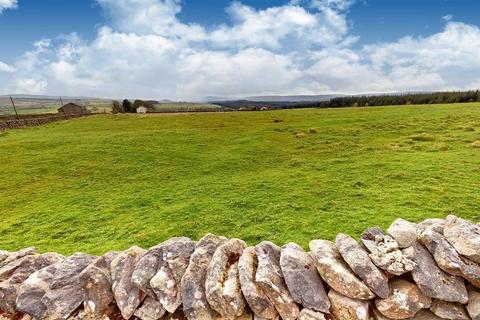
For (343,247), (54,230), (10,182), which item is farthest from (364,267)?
(10,182)

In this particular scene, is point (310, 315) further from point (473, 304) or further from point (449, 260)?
point (473, 304)

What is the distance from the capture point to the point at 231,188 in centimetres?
1264

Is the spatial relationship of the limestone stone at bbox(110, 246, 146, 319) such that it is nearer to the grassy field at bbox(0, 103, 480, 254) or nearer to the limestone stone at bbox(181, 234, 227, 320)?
the limestone stone at bbox(181, 234, 227, 320)

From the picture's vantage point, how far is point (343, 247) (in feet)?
13.1

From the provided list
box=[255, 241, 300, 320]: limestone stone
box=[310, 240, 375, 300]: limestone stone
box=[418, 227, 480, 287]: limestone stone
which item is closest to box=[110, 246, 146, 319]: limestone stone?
box=[255, 241, 300, 320]: limestone stone

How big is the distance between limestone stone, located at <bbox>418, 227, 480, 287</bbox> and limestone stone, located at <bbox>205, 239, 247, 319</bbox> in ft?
8.23

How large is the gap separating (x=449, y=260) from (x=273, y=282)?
7.01 ft

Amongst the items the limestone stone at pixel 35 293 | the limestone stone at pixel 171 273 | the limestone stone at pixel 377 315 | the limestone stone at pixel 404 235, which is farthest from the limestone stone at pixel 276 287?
the limestone stone at pixel 35 293

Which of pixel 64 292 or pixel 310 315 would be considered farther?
pixel 64 292

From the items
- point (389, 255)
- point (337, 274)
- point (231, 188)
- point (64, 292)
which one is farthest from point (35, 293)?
point (231, 188)

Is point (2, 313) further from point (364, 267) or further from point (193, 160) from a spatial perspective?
point (193, 160)

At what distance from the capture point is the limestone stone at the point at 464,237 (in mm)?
3529

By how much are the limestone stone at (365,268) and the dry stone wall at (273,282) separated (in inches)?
0.5

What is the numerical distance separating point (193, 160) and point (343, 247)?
15.7 meters
